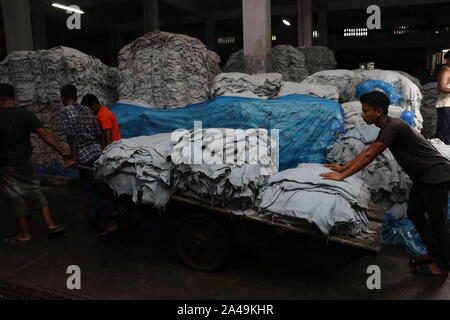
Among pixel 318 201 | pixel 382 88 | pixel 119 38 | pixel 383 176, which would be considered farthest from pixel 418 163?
pixel 119 38

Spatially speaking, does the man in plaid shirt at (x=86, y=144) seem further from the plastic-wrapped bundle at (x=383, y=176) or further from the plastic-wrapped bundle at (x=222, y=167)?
the plastic-wrapped bundle at (x=383, y=176)

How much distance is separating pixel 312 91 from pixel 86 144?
3022 mm

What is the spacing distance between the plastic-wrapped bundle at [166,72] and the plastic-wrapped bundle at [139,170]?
95.9 inches

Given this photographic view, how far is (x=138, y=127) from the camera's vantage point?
5195 mm

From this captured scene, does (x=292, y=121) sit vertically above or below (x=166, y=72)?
below

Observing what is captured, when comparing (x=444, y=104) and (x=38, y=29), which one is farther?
(x=38, y=29)

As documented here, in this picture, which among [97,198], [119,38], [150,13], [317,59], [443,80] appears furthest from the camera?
[119,38]

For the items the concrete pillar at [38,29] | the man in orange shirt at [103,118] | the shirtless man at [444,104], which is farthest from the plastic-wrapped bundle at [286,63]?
the concrete pillar at [38,29]

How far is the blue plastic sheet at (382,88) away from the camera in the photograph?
5.54m

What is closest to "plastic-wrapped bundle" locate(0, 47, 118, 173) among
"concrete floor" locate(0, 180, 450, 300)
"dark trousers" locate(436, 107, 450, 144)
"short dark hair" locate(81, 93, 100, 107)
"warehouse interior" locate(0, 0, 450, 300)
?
"warehouse interior" locate(0, 0, 450, 300)

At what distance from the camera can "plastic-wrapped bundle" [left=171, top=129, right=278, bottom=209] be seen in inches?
121

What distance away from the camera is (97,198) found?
4.36 m

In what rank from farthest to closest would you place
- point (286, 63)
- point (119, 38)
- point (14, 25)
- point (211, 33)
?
point (119, 38) < point (211, 33) < point (286, 63) < point (14, 25)

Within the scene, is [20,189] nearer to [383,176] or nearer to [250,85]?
[250,85]
